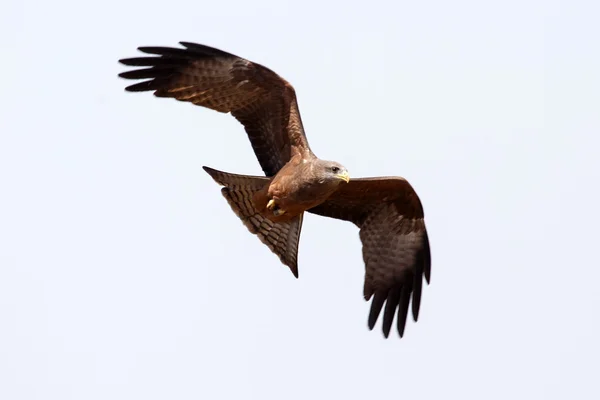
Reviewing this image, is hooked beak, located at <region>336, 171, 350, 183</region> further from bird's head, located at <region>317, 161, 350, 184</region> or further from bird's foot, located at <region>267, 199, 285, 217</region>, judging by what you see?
bird's foot, located at <region>267, 199, 285, 217</region>

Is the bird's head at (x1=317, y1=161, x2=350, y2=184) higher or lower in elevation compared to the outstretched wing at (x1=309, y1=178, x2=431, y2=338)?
higher

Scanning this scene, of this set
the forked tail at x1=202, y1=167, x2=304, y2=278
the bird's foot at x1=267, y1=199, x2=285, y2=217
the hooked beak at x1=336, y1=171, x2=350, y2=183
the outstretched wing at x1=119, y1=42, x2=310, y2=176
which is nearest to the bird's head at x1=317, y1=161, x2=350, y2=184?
the hooked beak at x1=336, y1=171, x2=350, y2=183

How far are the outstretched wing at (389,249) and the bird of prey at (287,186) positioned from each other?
12 millimetres

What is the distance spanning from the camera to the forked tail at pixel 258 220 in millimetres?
14742

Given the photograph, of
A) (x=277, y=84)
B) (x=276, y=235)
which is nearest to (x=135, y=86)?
(x=277, y=84)

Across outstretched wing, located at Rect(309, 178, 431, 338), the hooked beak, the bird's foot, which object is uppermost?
the hooked beak

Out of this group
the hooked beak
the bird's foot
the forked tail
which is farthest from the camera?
the forked tail

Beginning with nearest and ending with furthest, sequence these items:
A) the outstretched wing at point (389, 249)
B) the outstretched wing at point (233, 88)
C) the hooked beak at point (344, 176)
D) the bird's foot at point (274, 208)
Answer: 1. the hooked beak at point (344, 176)
2. the outstretched wing at point (233, 88)
3. the bird's foot at point (274, 208)
4. the outstretched wing at point (389, 249)

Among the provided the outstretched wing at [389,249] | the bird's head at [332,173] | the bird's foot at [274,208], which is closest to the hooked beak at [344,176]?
the bird's head at [332,173]

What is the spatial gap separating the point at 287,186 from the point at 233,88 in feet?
3.98

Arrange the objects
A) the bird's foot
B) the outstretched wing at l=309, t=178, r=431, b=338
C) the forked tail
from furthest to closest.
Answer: the outstretched wing at l=309, t=178, r=431, b=338, the forked tail, the bird's foot

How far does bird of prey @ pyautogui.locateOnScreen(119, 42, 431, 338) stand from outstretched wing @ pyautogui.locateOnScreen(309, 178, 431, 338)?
12 mm

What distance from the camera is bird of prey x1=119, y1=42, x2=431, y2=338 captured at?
14164 mm

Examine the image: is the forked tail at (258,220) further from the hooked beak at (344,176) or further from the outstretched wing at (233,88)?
the hooked beak at (344,176)
